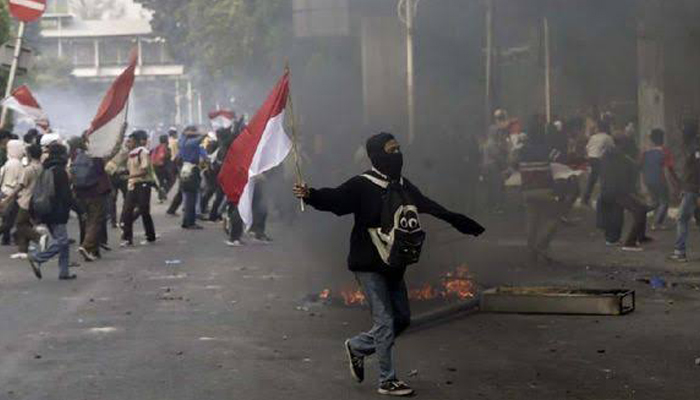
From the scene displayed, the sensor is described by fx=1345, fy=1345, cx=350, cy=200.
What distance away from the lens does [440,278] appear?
1148cm

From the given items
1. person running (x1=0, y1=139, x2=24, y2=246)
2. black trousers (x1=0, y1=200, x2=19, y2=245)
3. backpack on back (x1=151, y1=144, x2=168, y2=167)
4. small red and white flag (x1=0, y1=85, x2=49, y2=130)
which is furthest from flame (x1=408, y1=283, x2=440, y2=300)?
backpack on back (x1=151, y1=144, x2=168, y2=167)

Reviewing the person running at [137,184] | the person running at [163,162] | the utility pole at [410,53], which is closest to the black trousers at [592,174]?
the utility pole at [410,53]

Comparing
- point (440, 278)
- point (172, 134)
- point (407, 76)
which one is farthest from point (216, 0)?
point (440, 278)

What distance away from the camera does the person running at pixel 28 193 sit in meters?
14.5

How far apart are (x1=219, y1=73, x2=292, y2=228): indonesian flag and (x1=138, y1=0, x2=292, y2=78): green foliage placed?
2993 centimetres

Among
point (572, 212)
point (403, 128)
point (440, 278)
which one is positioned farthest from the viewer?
point (572, 212)

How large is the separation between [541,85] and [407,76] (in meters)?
8.85

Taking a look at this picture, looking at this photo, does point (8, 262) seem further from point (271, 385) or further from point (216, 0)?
point (216, 0)

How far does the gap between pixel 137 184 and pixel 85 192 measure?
189cm

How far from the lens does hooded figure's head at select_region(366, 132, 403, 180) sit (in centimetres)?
728

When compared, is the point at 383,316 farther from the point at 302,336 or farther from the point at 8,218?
the point at 8,218

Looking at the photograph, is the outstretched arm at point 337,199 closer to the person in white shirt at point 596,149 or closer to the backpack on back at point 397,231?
the backpack on back at point 397,231

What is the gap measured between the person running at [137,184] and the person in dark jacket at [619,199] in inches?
225

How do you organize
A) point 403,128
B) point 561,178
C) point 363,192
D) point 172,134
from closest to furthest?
1. point 363,192
2. point 561,178
3. point 403,128
4. point 172,134
